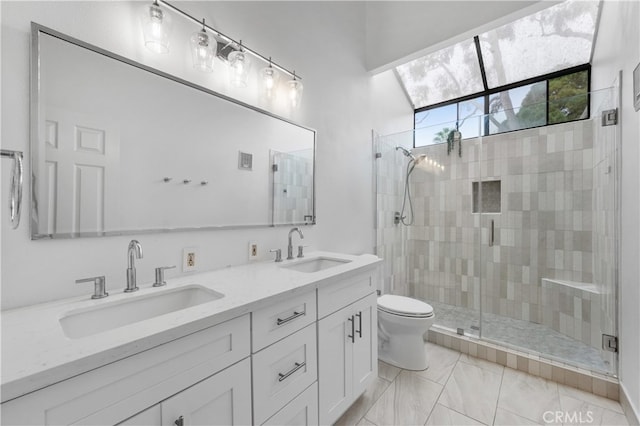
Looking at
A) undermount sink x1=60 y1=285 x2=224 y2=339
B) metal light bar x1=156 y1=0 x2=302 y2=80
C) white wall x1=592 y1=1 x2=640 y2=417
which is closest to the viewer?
undermount sink x1=60 y1=285 x2=224 y2=339

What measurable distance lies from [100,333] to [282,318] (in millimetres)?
584

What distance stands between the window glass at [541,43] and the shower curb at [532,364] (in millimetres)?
3069

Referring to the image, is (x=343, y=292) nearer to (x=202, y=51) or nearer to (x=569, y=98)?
(x=202, y=51)

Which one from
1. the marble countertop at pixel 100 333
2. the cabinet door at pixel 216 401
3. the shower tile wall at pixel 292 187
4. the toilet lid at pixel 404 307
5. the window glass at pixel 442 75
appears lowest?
the toilet lid at pixel 404 307

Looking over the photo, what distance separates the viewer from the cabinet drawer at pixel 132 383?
56 cm

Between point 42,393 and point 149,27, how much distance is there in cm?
136

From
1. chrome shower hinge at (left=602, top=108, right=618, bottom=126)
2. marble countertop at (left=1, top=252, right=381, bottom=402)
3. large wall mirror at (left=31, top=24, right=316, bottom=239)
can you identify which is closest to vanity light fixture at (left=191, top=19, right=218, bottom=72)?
large wall mirror at (left=31, top=24, right=316, bottom=239)

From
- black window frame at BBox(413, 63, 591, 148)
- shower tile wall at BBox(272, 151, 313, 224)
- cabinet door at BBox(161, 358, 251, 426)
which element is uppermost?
black window frame at BBox(413, 63, 591, 148)

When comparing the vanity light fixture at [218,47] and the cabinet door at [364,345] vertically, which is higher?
the vanity light fixture at [218,47]

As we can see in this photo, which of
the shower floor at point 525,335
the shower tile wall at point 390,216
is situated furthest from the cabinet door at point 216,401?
the shower floor at point 525,335

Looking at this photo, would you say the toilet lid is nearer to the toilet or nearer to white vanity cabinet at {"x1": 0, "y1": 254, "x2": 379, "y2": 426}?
the toilet

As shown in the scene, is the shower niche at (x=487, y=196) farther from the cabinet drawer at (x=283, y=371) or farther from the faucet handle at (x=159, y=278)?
the faucet handle at (x=159, y=278)

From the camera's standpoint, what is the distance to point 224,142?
59.0 inches

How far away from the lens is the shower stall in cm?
217
